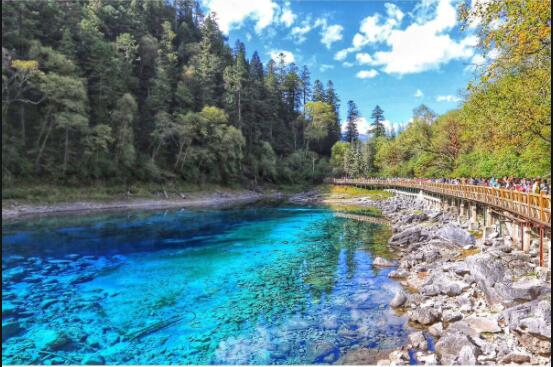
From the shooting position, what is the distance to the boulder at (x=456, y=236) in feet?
57.1

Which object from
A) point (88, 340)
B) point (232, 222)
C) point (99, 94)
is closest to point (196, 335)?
point (88, 340)

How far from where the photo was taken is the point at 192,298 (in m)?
12.8

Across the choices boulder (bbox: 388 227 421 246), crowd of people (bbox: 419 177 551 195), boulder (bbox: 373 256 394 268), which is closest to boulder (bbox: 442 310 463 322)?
boulder (bbox: 373 256 394 268)

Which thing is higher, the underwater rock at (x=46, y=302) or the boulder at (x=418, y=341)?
the boulder at (x=418, y=341)

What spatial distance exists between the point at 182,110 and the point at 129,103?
12.7 m

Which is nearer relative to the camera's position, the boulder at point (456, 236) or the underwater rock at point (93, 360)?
the underwater rock at point (93, 360)

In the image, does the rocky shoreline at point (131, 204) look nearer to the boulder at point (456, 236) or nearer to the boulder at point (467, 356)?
the boulder at point (456, 236)

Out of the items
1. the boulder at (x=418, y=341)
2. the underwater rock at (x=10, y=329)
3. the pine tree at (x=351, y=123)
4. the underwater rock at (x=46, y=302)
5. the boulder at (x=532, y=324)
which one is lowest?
the underwater rock at (x=10, y=329)

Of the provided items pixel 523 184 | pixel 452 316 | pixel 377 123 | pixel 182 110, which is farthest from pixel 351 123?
pixel 452 316

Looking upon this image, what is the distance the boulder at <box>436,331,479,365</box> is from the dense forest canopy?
8574 millimetres

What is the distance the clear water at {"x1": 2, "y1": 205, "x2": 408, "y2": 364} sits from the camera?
8.88 m

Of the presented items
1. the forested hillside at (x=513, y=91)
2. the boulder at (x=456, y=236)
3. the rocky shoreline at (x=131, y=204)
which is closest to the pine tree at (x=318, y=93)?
the rocky shoreline at (x=131, y=204)

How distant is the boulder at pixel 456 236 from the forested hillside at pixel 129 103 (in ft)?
131

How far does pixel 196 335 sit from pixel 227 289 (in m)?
4.14
